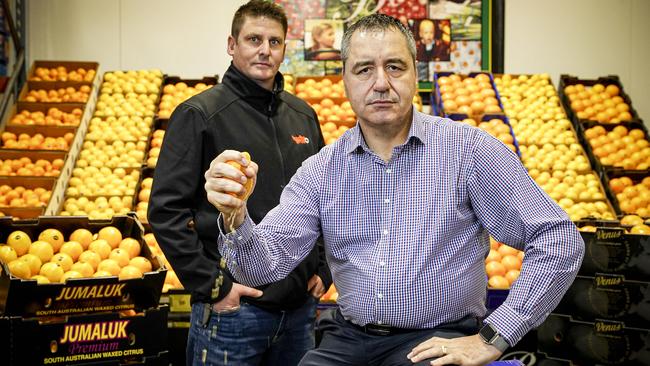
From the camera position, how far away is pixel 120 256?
3297 mm

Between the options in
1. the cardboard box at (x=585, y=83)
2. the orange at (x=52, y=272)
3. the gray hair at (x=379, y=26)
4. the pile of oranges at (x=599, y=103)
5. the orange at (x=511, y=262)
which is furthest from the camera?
the cardboard box at (x=585, y=83)

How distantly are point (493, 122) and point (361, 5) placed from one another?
2.04 metres

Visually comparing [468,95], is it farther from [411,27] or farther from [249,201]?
[249,201]

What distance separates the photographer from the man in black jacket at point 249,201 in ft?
7.89

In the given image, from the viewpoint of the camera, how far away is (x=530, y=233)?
183 centimetres

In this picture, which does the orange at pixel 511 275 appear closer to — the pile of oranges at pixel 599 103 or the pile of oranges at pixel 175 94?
the pile of oranges at pixel 599 103

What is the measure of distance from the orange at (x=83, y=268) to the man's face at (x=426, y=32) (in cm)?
461

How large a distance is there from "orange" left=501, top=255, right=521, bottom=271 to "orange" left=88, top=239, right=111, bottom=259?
2.32 metres

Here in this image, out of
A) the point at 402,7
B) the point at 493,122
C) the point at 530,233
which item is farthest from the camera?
the point at 402,7

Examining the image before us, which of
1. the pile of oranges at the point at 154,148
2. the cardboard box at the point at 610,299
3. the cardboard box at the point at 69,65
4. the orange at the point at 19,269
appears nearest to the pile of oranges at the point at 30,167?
the pile of oranges at the point at 154,148

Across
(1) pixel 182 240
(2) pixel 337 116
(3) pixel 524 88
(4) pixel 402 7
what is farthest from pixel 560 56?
(1) pixel 182 240

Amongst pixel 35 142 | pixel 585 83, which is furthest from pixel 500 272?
pixel 35 142

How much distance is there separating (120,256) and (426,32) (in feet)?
14.9

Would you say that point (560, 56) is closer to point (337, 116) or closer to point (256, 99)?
point (337, 116)
